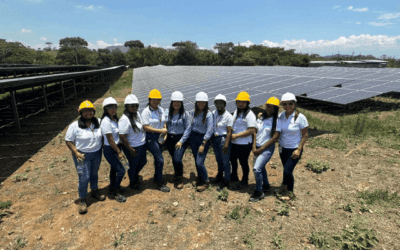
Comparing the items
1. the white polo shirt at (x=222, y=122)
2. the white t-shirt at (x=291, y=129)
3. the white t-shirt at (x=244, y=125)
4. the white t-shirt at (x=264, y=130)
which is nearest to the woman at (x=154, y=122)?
the white polo shirt at (x=222, y=122)

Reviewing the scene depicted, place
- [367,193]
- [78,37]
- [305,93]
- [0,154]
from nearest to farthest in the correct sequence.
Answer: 1. [367,193]
2. [0,154]
3. [305,93]
4. [78,37]

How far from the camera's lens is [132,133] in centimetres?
501

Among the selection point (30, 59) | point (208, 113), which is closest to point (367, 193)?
point (208, 113)

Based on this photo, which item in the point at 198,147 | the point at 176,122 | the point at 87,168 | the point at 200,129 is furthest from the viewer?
the point at 198,147

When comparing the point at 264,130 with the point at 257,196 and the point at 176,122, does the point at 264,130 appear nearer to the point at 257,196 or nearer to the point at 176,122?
the point at 257,196

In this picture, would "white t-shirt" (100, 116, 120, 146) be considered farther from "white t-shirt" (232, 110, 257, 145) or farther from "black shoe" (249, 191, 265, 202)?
"black shoe" (249, 191, 265, 202)

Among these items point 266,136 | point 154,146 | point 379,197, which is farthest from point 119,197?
point 379,197

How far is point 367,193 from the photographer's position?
544 centimetres

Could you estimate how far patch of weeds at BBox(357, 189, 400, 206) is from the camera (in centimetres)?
511

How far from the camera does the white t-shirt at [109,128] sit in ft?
15.0

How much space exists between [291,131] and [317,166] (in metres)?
3.30

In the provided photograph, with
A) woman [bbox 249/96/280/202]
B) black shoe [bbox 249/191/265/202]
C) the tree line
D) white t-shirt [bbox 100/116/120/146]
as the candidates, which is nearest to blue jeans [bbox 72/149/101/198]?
white t-shirt [bbox 100/116/120/146]

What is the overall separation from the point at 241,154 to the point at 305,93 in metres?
9.82

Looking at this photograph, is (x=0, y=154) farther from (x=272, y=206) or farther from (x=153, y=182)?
(x=272, y=206)
